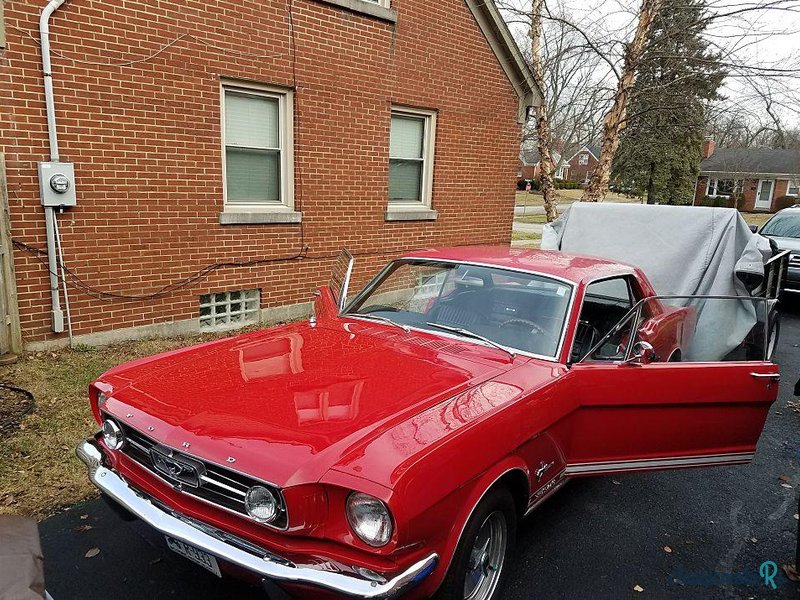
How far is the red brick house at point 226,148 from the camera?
531 centimetres

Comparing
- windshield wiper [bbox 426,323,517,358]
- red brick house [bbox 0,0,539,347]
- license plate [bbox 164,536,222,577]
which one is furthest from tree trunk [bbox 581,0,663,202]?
license plate [bbox 164,536,222,577]

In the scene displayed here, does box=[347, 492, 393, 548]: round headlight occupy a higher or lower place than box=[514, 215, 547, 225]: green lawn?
higher

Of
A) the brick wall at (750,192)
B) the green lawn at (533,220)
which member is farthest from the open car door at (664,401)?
the brick wall at (750,192)

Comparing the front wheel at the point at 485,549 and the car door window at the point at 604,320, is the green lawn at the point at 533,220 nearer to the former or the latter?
the car door window at the point at 604,320

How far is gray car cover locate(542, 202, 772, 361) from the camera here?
18.6ft

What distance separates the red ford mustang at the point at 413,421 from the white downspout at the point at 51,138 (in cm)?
293

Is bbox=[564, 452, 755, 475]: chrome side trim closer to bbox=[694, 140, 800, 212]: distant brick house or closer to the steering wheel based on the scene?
the steering wheel

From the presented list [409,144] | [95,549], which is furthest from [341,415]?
[409,144]

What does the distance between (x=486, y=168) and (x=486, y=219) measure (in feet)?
2.86

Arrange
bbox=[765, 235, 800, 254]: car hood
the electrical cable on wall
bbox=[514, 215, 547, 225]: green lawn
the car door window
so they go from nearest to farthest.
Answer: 1. the car door window
2. the electrical cable on wall
3. bbox=[765, 235, 800, 254]: car hood
4. bbox=[514, 215, 547, 225]: green lawn

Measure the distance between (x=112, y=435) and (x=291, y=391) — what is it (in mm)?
904

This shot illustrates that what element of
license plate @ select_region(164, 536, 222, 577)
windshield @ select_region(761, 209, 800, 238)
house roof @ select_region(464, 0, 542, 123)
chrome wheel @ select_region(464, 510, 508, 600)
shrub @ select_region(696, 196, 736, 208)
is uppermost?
house roof @ select_region(464, 0, 542, 123)

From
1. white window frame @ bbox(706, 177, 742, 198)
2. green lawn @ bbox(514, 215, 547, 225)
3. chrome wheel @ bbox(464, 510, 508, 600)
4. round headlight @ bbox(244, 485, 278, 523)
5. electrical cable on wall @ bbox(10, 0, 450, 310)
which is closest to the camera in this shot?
round headlight @ bbox(244, 485, 278, 523)

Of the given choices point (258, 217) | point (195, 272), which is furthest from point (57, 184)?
point (258, 217)
